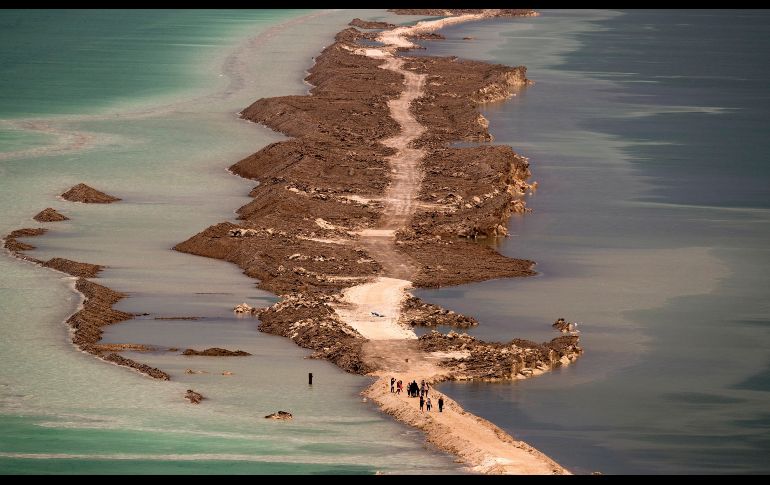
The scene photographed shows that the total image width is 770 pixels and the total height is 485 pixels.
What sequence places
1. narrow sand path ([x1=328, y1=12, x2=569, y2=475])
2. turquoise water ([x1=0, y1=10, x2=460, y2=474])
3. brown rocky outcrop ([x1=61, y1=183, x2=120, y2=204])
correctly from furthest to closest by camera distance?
brown rocky outcrop ([x1=61, y1=183, x2=120, y2=204]) < turquoise water ([x1=0, y1=10, x2=460, y2=474]) < narrow sand path ([x1=328, y1=12, x2=569, y2=475])

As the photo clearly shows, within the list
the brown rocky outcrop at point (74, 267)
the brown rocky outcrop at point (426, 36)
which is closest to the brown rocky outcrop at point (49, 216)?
the brown rocky outcrop at point (74, 267)

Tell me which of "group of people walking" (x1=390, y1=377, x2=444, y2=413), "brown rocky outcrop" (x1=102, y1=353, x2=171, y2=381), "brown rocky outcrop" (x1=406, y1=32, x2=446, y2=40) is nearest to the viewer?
"group of people walking" (x1=390, y1=377, x2=444, y2=413)

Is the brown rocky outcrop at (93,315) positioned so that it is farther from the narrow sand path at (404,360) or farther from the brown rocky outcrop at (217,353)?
the narrow sand path at (404,360)

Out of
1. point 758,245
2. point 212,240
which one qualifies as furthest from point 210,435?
point 758,245


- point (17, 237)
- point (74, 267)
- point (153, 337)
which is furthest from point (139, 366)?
point (17, 237)

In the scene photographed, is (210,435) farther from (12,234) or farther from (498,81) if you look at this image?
(498,81)

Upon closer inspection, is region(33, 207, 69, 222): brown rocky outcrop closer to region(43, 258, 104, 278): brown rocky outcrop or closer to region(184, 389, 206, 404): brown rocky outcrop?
region(43, 258, 104, 278): brown rocky outcrop

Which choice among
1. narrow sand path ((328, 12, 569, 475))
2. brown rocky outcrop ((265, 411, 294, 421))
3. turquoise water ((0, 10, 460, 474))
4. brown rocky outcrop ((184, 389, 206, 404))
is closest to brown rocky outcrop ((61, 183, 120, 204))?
turquoise water ((0, 10, 460, 474))
